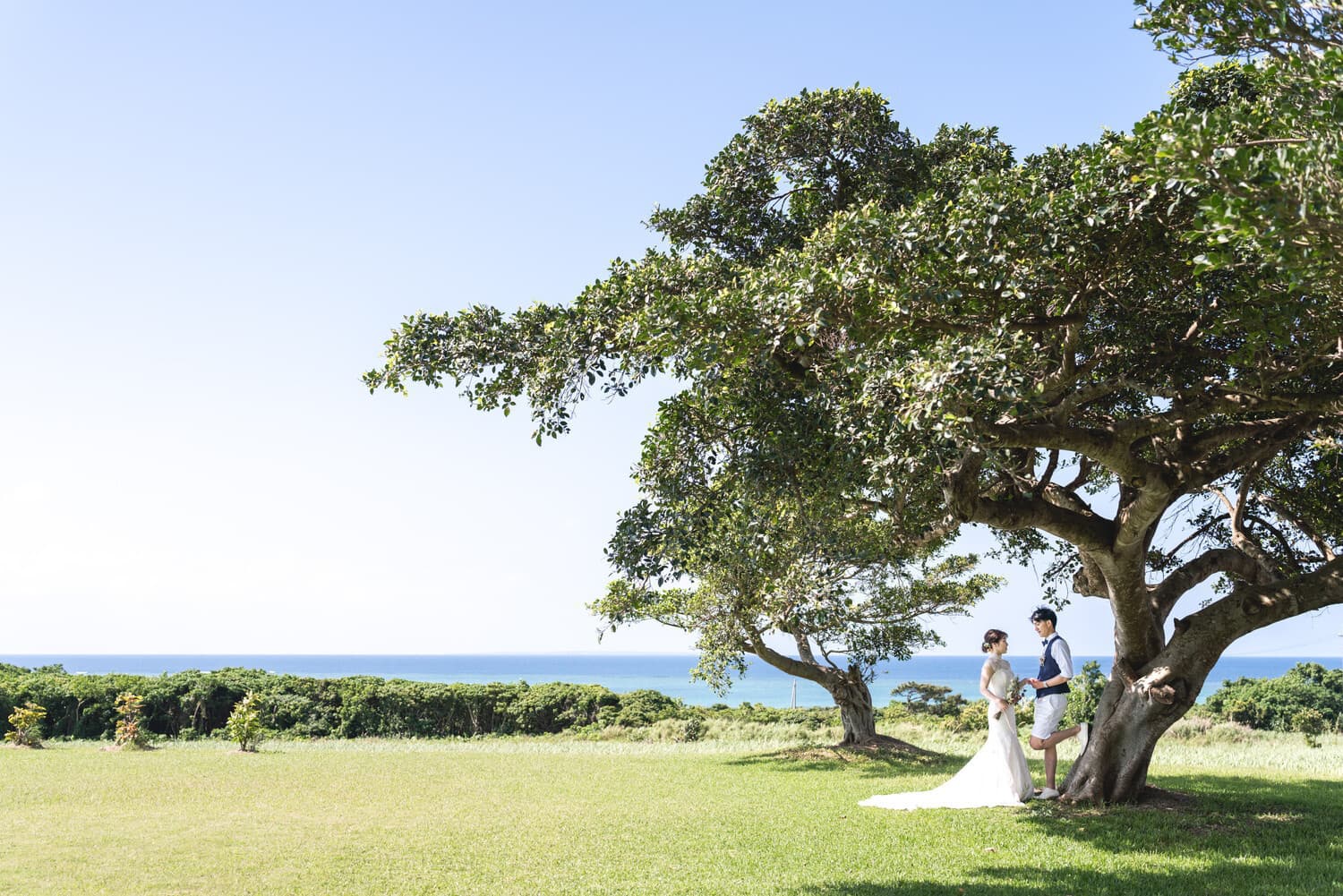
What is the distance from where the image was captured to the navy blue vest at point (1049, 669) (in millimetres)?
11758

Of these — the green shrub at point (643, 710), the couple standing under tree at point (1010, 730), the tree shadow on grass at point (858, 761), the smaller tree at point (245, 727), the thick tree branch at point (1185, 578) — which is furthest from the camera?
the green shrub at point (643, 710)

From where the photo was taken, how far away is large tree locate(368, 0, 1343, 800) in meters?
7.40

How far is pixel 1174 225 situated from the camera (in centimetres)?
870

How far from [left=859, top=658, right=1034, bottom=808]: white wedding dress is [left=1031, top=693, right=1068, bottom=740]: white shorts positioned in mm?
317

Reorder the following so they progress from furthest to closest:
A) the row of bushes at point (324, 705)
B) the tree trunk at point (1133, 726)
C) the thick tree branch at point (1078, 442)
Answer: the row of bushes at point (324, 705) < the tree trunk at point (1133, 726) < the thick tree branch at point (1078, 442)

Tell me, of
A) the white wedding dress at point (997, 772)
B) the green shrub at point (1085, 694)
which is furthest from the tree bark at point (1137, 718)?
the green shrub at point (1085, 694)

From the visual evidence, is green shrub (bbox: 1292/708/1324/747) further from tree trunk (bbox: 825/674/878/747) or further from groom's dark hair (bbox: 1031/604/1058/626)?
groom's dark hair (bbox: 1031/604/1058/626)

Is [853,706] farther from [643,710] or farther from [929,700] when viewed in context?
[929,700]

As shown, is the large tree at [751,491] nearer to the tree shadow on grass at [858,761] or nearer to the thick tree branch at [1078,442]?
the thick tree branch at [1078,442]

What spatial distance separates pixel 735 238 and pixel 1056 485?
557cm

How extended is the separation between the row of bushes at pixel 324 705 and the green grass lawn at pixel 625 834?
9.45 meters

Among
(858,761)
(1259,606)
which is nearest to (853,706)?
(858,761)

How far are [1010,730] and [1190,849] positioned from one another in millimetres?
2427

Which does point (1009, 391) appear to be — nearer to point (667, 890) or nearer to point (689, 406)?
point (689, 406)
